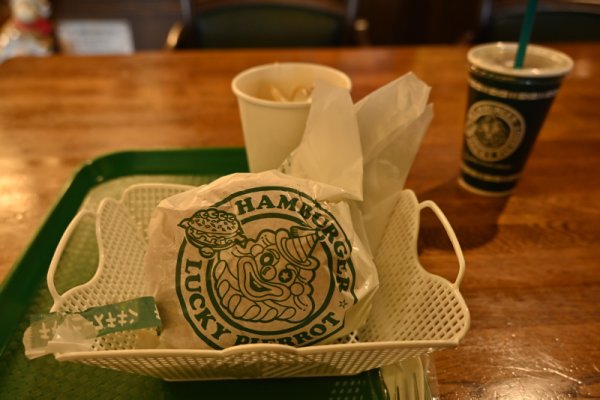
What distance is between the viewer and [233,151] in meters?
0.71

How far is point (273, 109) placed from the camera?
53 centimetres

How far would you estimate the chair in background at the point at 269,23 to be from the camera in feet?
4.36

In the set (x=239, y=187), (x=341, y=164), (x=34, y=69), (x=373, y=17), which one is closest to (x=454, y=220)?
(x=341, y=164)

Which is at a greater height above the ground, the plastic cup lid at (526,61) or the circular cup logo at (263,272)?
the plastic cup lid at (526,61)

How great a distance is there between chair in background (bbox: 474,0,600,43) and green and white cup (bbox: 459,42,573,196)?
788mm

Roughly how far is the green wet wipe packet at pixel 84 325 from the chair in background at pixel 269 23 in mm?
1093

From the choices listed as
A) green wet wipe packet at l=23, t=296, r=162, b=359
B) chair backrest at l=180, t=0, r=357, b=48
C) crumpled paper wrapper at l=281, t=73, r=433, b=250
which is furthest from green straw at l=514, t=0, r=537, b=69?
chair backrest at l=180, t=0, r=357, b=48

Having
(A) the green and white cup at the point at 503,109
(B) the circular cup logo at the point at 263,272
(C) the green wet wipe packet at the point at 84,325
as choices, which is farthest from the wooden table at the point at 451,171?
(C) the green wet wipe packet at the point at 84,325

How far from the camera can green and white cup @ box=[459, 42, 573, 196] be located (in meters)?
0.56

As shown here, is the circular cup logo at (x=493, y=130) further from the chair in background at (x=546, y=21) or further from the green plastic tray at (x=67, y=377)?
the chair in background at (x=546, y=21)

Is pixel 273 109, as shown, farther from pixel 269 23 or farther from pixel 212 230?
pixel 269 23

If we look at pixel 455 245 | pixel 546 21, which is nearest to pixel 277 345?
pixel 455 245

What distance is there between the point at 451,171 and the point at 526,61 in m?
0.18

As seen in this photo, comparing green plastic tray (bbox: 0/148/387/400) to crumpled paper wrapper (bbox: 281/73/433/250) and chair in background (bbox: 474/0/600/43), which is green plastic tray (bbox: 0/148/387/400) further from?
chair in background (bbox: 474/0/600/43)
